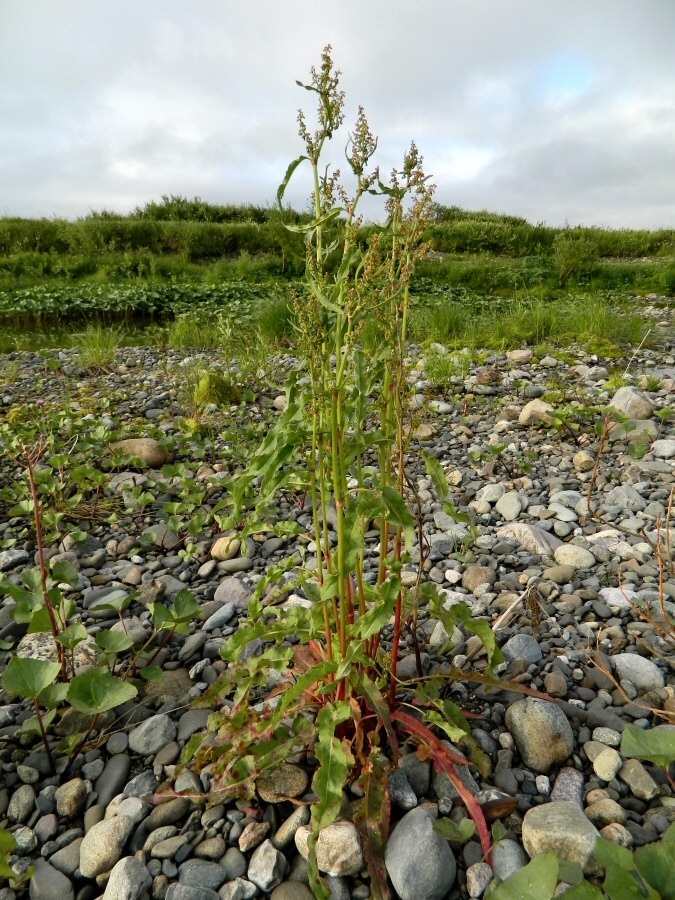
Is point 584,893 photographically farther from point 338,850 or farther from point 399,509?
point 399,509

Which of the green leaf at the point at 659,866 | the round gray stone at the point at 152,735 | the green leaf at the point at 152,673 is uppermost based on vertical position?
the green leaf at the point at 659,866

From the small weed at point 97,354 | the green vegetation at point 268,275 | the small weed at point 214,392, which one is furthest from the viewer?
the green vegetation at point 268,275

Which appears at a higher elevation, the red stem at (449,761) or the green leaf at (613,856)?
the green leaf at (613,856)

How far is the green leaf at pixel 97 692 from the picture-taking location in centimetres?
129

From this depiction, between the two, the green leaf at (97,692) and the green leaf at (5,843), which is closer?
the green leaf at (5,843)

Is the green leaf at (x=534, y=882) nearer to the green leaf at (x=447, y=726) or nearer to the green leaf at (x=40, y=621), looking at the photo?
the green leaf at (x=447, y=726)

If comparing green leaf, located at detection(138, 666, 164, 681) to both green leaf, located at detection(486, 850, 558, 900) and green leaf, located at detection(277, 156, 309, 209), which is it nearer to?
green leaf, located at detection(486, 850, 558, 900)

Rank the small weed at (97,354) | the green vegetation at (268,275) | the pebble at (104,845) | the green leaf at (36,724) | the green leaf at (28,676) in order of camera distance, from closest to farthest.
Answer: the pebble at (104,845) → the green leaf at (28,676) → the green leaf at (36,724) → the small weed at (97,354) → the green vegetation at (268,275)

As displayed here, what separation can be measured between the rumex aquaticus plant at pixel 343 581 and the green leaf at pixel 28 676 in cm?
36

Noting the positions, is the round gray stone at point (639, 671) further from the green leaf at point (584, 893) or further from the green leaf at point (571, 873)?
the green leaf at point (584, 893)

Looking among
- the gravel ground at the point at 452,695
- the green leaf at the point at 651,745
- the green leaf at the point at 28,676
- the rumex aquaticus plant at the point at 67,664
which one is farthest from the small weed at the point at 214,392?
the green leaf at the point at 651,745

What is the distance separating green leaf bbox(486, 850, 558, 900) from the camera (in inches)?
33.9

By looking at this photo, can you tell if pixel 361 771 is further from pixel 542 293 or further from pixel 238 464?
pixel 542 293

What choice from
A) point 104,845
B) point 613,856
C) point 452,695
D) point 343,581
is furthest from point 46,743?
point 613,856
